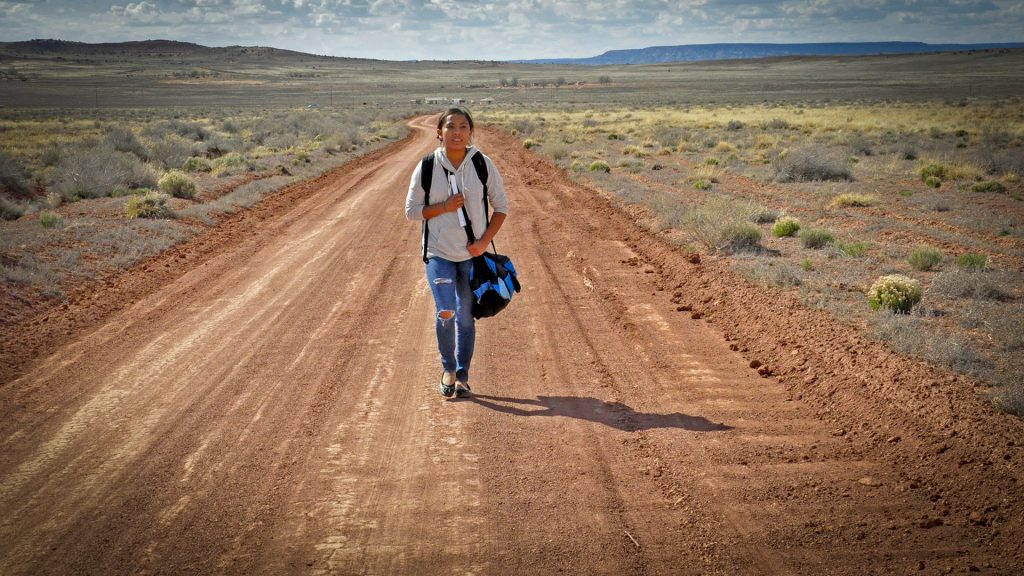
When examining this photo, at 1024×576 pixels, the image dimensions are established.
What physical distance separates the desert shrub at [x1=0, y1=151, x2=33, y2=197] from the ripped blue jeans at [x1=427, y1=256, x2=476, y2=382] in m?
18.2

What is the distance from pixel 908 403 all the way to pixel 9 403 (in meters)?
6.81

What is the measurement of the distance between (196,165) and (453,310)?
21.3 m

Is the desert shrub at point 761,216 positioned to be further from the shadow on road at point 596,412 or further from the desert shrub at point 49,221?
the desert shrub at point 49,221

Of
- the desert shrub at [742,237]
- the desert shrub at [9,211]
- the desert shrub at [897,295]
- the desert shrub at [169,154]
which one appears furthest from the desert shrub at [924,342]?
the desert shrub at [169,154]

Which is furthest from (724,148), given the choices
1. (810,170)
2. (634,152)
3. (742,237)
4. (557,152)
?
(742,237)

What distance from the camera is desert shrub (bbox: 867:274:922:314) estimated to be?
6887 millimetres

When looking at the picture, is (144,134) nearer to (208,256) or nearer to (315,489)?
(208,256)

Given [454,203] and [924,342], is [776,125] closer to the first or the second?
[924,342]

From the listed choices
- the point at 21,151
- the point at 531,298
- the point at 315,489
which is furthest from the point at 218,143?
the point at 315,489

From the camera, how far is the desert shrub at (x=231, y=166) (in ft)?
68.3

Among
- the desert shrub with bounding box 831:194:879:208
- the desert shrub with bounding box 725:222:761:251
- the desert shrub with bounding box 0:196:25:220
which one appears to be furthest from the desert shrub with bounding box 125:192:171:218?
the desert shrub with bounding box 831:194:879:208

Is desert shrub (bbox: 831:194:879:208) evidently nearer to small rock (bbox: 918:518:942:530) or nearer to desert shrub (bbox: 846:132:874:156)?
desert shrub (bbox: 846:132:874:156)

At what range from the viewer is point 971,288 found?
762cm

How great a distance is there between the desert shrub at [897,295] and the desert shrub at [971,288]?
1028mm
